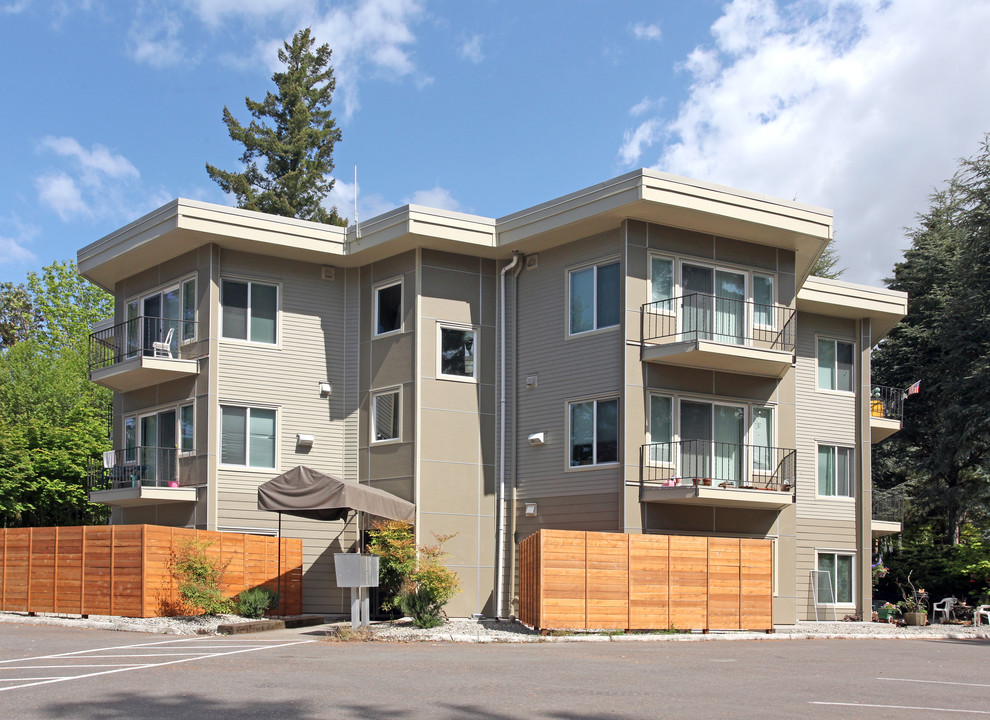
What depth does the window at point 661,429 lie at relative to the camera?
74.1 feet

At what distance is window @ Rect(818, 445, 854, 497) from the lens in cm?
2820

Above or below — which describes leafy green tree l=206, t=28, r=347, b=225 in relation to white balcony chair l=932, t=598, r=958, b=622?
above

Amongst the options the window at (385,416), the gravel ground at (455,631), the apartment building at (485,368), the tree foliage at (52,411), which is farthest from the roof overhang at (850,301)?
the tree foliage at (52,411)

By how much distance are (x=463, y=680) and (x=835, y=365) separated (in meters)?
19.4

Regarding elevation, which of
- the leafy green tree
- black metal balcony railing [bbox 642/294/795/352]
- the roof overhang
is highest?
the leafy green tree

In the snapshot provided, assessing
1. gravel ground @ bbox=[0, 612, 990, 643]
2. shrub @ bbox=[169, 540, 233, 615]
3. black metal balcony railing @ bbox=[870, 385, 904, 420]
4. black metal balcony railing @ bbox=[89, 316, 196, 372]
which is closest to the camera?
gravel ground @ bbox=[0, 612, 990, 643]

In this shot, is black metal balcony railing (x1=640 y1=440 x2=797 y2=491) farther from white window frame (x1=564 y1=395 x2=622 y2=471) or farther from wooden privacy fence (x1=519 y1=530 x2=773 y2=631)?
wooden privacy fence (x1=519 y1=530 x2=773 y2=631)

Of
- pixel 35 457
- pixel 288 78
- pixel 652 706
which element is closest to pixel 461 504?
pixel 652 706

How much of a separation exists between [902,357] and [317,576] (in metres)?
27.0

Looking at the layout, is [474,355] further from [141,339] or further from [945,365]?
[945,365]

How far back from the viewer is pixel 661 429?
2286cm

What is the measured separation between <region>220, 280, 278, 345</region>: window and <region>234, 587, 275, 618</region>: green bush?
612 cm

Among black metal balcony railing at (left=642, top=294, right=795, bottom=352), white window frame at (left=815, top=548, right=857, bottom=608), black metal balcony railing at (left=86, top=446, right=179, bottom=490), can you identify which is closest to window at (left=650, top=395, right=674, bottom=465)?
black metal balcony railing at (left=642, top=294, right=795, bottom=352)

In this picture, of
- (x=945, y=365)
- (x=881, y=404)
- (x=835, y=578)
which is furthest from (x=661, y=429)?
(x=945, y=365)
